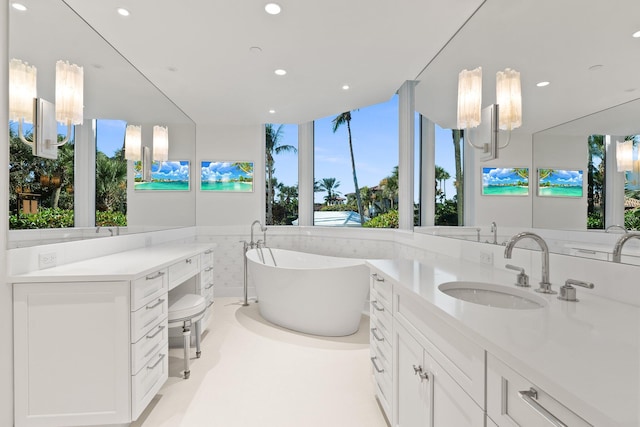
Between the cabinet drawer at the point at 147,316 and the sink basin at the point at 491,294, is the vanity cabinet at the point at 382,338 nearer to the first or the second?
the sink basin at the point at 491,294

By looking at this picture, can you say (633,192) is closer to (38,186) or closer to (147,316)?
(147,316)

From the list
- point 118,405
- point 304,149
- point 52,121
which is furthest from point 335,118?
point 118,405

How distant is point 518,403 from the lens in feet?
2.42

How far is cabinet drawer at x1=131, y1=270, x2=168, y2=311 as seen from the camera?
1.71 metres

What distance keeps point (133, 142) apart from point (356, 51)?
2.33 metres

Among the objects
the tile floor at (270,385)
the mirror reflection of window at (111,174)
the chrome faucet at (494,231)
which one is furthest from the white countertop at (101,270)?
the chrome faucet at (494,231)

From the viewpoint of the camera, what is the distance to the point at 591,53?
137cm

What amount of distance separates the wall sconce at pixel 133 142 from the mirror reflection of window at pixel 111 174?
0.06 m

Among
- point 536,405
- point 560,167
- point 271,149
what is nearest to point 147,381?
point 536,405

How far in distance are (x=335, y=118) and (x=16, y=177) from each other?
3.78 metres

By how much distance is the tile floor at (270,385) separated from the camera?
1866mm

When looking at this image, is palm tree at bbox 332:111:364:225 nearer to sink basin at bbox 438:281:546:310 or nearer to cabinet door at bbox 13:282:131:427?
sink basin at bbox 438:281:546:310

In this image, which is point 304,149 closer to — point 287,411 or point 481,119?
point 481,119

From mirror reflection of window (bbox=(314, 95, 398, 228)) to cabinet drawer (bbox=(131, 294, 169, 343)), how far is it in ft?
9.80
